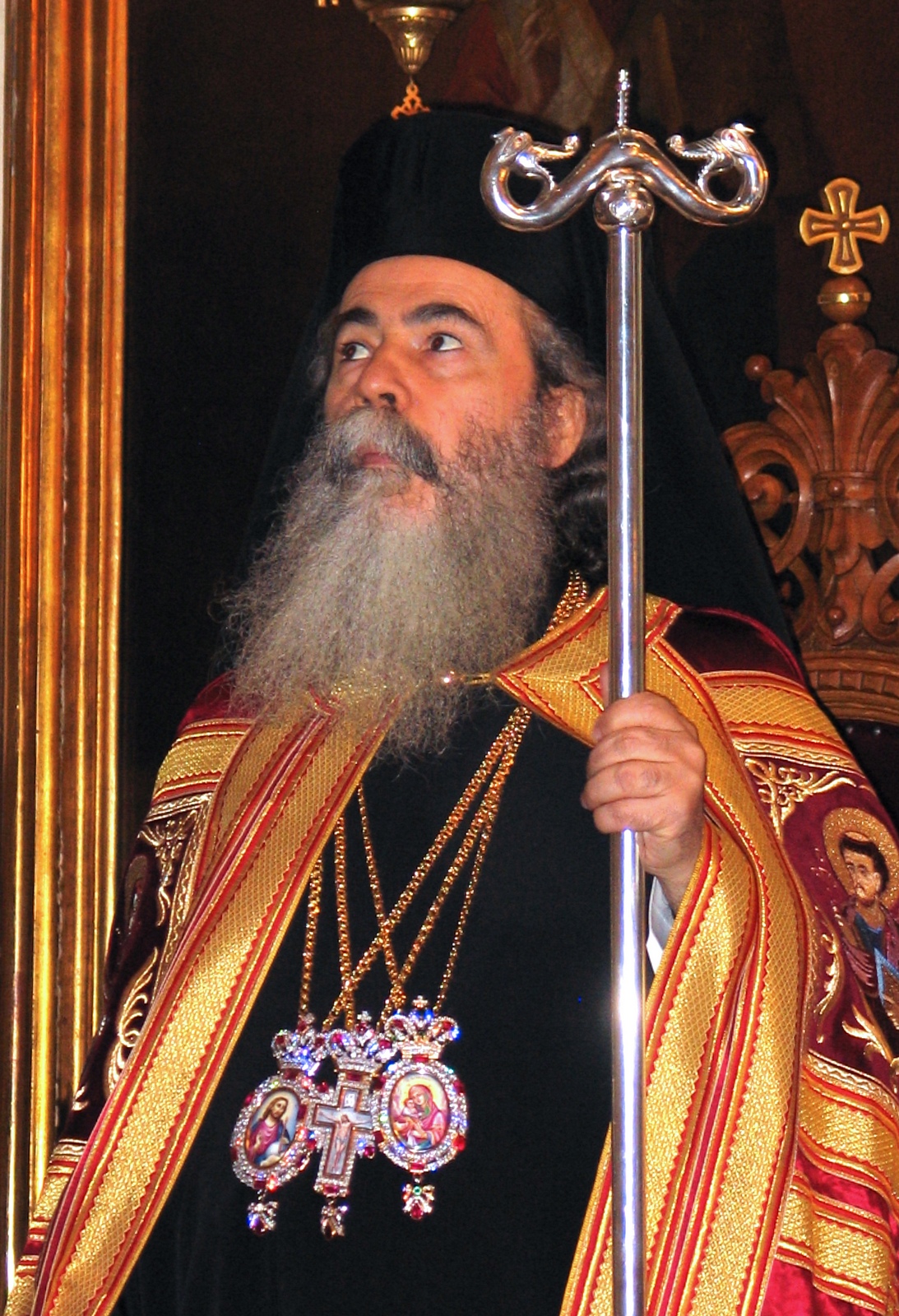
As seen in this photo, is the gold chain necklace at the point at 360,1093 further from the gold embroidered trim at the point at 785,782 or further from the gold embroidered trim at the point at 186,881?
the gold embroidered trim at the point at 785,782

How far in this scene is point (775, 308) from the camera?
9.57 feet

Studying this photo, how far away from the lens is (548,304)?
267 centimetres

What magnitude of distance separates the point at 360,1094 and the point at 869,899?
0.64 metres

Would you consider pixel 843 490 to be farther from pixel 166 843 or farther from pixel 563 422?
pixel 166 843

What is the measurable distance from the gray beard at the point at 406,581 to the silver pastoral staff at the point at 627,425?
795 millimetres

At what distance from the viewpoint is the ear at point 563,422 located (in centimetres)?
269

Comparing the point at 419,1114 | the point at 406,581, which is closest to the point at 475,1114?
the point at 419,1114

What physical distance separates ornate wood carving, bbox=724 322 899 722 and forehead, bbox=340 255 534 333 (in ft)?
1.61

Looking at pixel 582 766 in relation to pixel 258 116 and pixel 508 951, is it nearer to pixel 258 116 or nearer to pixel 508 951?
pixel 508 951

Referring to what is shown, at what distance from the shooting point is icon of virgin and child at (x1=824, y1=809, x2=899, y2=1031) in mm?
2158

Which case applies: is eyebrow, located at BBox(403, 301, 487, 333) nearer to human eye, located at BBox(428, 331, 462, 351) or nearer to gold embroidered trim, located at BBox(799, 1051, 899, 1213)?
human eye, located at BBox(428, 331, 462, 351)

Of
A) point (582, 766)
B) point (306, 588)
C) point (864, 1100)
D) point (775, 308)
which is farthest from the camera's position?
point (775, 308)

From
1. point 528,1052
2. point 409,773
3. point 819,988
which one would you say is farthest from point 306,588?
point 819,988

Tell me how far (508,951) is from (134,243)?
1510 millimetres
